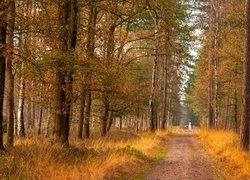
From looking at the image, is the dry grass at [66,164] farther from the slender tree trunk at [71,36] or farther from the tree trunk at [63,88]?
the slender tree trunk at [71,36]

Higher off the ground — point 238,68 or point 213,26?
point 213,26

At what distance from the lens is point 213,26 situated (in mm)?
31906

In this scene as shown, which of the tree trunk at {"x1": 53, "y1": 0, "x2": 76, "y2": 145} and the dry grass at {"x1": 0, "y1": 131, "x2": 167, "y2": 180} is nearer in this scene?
the dry grass at {"x1": 0, "y1": 131, "x2": 167, "y2": 180}

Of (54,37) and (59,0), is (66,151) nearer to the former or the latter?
(54,37)

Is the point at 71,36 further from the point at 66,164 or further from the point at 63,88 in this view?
the point at 66,164

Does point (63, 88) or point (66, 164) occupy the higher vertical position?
point (63, 88)

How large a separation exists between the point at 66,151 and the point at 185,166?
439 centimetres

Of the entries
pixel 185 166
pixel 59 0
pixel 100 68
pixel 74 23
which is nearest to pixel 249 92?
pixel 185 166

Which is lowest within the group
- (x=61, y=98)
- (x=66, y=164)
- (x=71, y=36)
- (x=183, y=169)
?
(x=183, y=169)

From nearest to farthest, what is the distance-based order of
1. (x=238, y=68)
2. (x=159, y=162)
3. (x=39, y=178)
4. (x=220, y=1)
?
(x=39, y=178) < (x=159, y=162) < (x=238, y=68) < (x=220, y=1)

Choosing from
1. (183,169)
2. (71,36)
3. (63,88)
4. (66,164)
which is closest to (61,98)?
(63,88)

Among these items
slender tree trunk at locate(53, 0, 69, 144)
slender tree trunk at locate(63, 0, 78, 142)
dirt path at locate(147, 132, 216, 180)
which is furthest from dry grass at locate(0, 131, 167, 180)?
slender tree trunk at locate(63, 0, 78, 142)

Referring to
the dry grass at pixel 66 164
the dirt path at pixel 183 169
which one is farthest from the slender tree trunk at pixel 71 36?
the dirt path at pixel 183 169

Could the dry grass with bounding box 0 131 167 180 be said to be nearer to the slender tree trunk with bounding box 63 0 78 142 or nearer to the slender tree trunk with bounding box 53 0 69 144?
the slender tree trunk with bounding box 53 0 69 144
